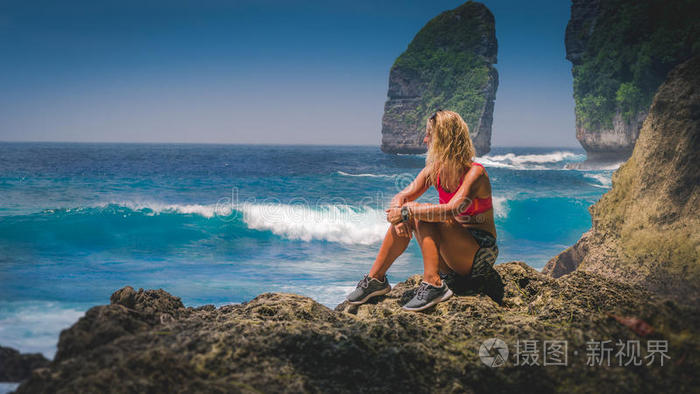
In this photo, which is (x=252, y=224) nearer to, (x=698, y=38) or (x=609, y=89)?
(x=698, y=38)

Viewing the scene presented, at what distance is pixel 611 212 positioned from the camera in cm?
365

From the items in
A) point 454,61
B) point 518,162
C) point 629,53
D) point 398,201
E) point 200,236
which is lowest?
point 200,236

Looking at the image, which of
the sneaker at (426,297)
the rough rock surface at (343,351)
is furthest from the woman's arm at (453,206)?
the rough rock surface at (343,351)

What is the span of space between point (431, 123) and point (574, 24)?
28729mm

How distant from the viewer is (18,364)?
1.37m

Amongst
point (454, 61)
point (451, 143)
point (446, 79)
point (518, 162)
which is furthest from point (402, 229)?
point (454, 61)

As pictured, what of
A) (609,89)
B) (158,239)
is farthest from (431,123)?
(609,89)

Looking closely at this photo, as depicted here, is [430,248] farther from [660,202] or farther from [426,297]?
[660,202]

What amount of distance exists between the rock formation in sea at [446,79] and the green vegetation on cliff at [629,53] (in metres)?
6.90

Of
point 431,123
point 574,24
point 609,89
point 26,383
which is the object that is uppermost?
point 574,24

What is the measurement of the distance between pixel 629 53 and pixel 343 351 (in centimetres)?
2589

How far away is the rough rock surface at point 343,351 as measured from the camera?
4.08 feet

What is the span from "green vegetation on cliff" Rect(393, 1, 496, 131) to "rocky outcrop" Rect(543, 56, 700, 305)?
2763 cm

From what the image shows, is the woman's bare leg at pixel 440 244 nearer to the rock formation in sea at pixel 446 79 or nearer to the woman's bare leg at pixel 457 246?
the woman's bare leg at pixel 457 246
